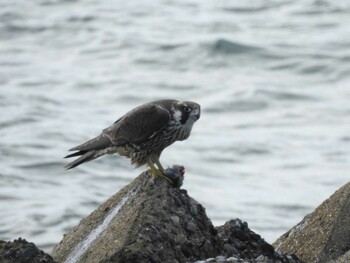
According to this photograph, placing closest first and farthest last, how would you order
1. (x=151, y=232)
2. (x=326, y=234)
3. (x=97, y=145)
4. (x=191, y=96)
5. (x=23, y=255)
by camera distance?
(x=23, y=255), (x=151, y=232), (x=326, y=234), (x=97, y=145), (x=191, y=96)

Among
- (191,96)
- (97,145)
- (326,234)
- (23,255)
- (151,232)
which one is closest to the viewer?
(23,255)

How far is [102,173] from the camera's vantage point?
17828 millimetres

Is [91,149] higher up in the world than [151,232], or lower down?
higher up

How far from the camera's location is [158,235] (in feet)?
21.8

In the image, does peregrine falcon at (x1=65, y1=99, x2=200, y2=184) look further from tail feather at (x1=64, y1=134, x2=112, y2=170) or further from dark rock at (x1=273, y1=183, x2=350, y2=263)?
dark rock at (x1=273, y1=183, x2=350, y2=263)

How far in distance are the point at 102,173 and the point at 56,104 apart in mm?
3108

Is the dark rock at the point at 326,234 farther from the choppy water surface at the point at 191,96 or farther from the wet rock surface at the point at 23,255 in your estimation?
the choppy water surface at the point at 191,96

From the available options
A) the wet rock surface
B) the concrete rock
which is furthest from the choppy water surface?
the wet rock surface

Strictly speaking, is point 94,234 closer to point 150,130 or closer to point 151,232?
point 151,232

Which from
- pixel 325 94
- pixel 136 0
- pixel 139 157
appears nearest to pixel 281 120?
pixel 325 94

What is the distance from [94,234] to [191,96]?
13.6 metres

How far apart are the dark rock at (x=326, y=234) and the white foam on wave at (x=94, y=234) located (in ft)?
3.84

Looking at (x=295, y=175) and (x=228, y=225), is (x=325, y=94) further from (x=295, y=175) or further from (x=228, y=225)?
(x=228, y=225)

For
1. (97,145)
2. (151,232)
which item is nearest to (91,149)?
(97,145)
